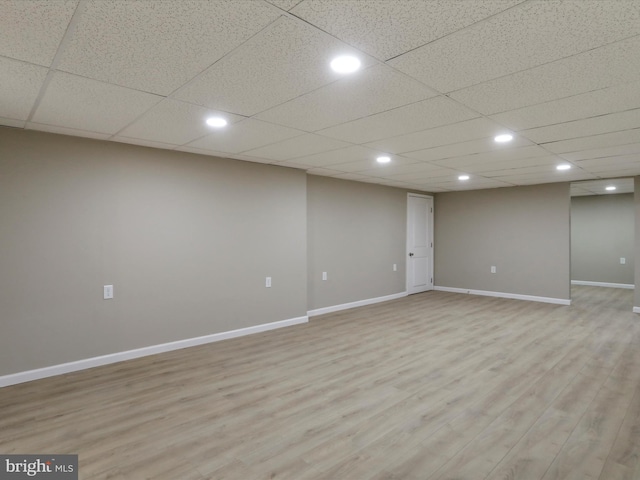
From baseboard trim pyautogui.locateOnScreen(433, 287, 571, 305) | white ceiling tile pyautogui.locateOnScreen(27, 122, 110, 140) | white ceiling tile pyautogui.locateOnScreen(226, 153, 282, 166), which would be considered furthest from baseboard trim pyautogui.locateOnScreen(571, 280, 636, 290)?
white ceiling tile pyautogui.locateOnScreen(27, 122, 110, 140)

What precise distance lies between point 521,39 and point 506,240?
6.38m

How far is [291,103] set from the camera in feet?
8.33

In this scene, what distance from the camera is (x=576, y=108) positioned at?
8.50ft

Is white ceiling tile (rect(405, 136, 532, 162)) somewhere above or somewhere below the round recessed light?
above

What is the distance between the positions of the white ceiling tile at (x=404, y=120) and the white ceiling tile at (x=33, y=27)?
6.51 ft

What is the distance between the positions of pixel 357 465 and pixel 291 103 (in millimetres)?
2366

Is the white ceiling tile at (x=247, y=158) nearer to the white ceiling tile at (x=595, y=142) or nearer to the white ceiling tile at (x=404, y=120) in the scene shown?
the white ceiling tile at (x=404, y=120)

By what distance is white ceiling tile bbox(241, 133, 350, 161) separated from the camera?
11.5ft

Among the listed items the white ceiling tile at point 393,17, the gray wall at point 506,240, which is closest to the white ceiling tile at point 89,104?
the white ceiling tile at point 393,17

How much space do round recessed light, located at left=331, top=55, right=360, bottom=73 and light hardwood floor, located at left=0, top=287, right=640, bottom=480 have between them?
2.25m

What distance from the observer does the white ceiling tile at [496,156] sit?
3.95 metres

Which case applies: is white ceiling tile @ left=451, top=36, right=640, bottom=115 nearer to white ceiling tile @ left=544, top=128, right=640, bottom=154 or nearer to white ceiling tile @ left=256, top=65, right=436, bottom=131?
white ceiling tile @ left=256, top=65, right=436, bottom=131

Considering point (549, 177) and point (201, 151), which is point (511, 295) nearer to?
point (549, 177)

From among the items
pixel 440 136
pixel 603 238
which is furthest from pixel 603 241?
pixel 440 136
